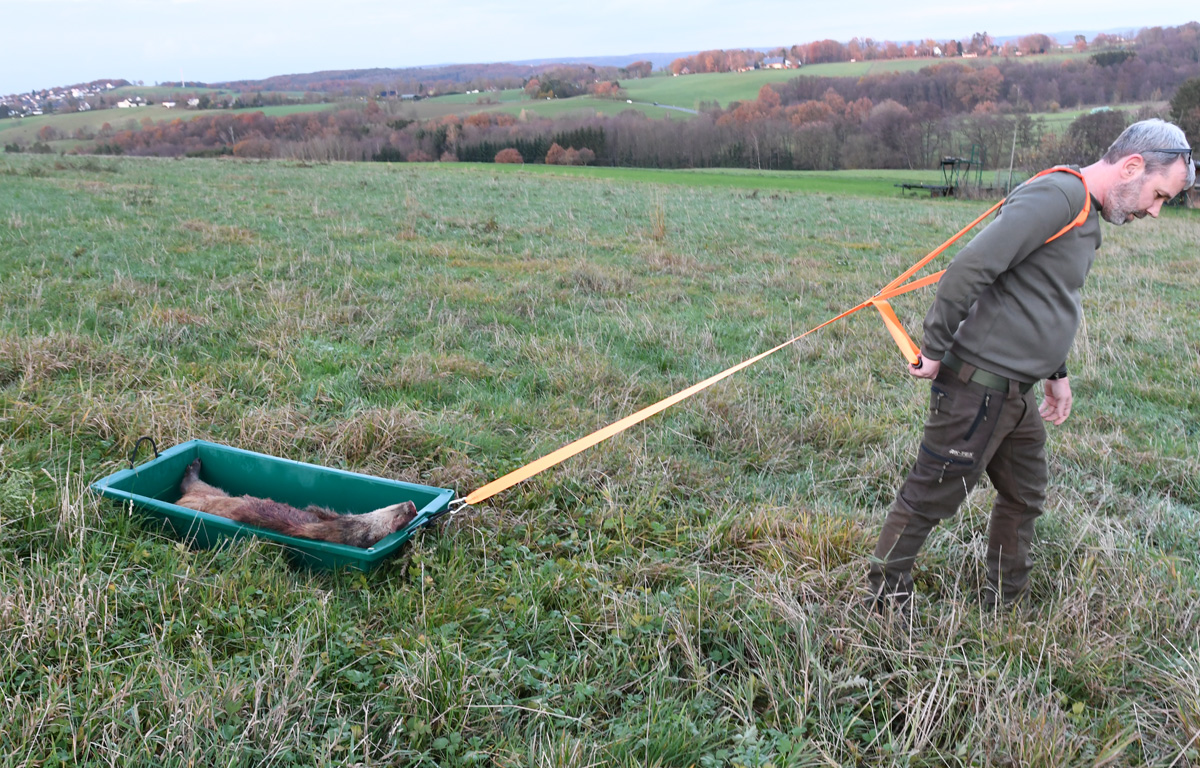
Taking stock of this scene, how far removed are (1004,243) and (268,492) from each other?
363 centimetres

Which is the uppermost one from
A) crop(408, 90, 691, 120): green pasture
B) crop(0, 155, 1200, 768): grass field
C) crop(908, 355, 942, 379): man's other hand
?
crop(408, 90, 691, 120): green pasture

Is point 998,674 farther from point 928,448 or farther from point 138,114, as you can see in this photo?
point 138,114

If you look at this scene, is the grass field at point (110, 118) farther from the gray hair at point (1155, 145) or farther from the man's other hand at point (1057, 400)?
the gray hair at point (1155, 145)

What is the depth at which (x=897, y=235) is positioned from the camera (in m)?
16.2

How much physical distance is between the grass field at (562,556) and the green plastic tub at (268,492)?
0.10 m

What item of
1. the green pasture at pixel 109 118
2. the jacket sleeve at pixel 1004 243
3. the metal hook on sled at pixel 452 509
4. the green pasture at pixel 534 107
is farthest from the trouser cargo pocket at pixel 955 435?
the green pasture at pixel 109 118

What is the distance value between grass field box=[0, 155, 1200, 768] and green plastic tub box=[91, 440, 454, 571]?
10 cm

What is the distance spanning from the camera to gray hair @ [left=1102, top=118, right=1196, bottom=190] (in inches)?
104

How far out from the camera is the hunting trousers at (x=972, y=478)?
287 centimetres

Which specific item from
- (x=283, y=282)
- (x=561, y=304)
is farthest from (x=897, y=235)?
(x=283, y=282)

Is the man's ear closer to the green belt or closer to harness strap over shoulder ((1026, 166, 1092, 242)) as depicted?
harness strap over shoulder ((1026, 166, 1092, 242))

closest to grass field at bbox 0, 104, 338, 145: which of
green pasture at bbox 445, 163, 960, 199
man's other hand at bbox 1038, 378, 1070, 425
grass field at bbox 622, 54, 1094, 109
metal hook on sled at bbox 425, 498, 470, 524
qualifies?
grass field at bbox 622, 54, 1094, 109

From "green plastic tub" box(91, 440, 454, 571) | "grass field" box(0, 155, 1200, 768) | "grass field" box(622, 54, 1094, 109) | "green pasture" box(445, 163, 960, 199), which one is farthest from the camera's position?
"grass field" box(622, 54, 1094, 109)

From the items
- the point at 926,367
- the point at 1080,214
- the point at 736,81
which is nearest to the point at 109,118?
the point at 736,81
